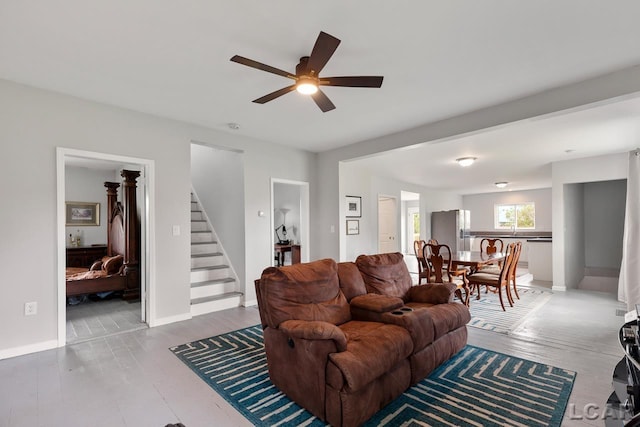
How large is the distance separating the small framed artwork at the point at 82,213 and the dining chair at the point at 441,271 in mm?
7160

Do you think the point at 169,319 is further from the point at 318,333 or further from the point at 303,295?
the point at 318,333

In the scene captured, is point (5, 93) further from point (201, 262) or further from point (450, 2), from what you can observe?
point (450, 2)

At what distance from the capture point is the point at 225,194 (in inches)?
215

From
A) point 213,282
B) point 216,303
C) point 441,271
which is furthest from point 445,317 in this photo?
point 213,282

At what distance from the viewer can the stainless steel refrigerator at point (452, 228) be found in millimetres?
9250

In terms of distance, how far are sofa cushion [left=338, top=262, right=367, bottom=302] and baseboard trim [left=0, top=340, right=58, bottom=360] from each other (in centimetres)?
297

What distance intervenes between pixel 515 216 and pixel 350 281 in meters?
9.70

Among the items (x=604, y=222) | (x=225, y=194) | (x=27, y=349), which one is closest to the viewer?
(x=27, y=349)

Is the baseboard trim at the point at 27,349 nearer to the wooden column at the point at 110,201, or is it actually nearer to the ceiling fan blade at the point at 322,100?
the wooden column at the point at 110,201

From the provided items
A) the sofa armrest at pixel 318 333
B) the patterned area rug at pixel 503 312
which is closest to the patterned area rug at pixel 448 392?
the sofa armrest at pixel 318 333

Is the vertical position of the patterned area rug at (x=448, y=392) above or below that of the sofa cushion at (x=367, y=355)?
below

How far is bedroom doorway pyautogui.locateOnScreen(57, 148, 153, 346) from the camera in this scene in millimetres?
A: 3279

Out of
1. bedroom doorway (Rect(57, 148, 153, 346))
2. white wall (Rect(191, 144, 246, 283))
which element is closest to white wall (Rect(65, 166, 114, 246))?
bedroom doorway (Rect(57, 148, 153, 346))

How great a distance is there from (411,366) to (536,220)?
9.73 m
